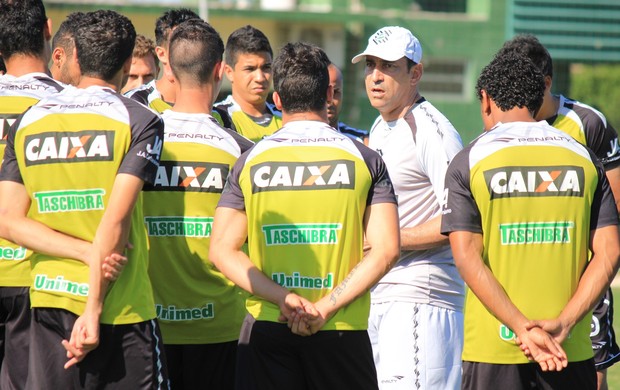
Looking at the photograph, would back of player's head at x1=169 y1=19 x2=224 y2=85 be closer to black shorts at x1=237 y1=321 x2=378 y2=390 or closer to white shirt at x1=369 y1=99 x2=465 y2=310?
white shirt at x1=369 y1=99 x2=465 y2=310

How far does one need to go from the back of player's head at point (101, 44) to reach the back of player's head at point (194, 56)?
59cm

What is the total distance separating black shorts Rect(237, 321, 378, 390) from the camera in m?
4.35

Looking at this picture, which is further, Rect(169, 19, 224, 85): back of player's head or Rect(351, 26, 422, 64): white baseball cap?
Rect(351, 26, 422, 64): white baseball cap

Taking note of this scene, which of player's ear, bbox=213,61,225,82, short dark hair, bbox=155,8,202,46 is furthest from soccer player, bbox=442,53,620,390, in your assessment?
short dark hair, bbox=155,8,202,46

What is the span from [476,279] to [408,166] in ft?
4.19

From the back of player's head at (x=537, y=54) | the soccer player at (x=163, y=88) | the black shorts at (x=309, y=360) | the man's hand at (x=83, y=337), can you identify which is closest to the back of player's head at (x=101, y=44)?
the man's hand at (x=83, y=337)

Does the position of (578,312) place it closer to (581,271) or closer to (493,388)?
(581,271)

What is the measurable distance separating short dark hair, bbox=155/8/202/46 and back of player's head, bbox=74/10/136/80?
2080 mm

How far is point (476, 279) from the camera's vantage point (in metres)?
4.39

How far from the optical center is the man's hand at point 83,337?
416 centimetres

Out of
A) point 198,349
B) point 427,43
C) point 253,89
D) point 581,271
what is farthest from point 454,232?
point 427,43

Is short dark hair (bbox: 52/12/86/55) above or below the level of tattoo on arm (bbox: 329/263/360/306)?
above

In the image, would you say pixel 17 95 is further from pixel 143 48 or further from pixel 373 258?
pixel 143 48

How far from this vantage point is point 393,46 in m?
5.80
